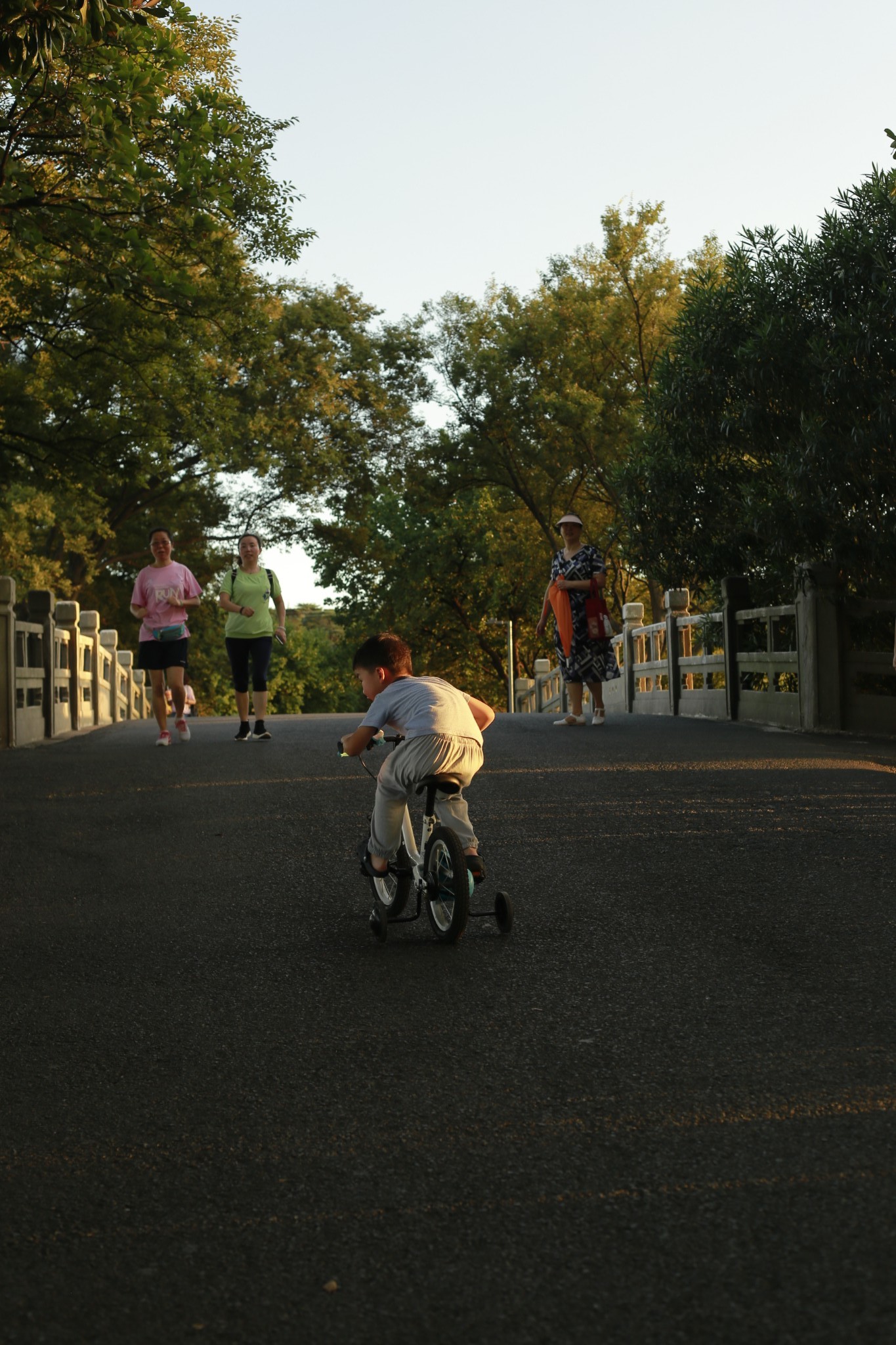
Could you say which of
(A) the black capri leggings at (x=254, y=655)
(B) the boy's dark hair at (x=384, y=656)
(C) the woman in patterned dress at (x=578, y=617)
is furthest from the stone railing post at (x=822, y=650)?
(B) the boy's dark hair at (x=384, y=656)

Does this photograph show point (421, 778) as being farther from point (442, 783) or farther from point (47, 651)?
point (47, 651)

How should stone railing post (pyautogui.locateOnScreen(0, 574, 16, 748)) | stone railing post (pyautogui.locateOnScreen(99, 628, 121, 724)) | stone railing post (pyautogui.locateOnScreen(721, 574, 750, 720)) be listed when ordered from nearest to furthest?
stone railing post (pyautogui.locateOnScreen(0, 574, 16, 748)) < stone railing post (pyautogui.locateOnScreen(721, 574, 750, 720)) < stone railing post (pyautogui.locateOnScreen(99, 628, 121, 724))

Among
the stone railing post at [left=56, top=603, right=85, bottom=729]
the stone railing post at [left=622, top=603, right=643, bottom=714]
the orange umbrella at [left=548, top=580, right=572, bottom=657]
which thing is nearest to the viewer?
the orange umbrella at [left=548, top=580, right=572, bottom=657]

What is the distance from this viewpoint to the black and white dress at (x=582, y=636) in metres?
14.5

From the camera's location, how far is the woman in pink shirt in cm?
1330

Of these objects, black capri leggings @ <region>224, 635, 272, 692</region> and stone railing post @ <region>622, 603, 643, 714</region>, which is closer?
black capri leggings @ <region>224, 635, 272, 692</region>

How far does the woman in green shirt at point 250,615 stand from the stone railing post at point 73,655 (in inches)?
205

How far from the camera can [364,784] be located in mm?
10227

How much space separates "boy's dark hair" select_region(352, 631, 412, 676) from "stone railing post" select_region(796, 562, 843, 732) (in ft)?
31.5

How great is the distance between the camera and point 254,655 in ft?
46.5

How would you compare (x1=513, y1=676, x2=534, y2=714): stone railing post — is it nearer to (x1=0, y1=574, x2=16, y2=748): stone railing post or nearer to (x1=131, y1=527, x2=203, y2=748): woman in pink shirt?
(x1=0, y1=574, x2=16, y2=748): stone railing post

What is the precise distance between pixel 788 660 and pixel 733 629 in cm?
191

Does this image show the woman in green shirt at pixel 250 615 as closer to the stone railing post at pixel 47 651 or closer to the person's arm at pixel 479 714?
the stone railing post at pixel 47 651

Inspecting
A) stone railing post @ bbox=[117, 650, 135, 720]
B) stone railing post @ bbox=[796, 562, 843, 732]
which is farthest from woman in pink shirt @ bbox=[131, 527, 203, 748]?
stone railing post @ bbox=[117, 650, 135, 720]
